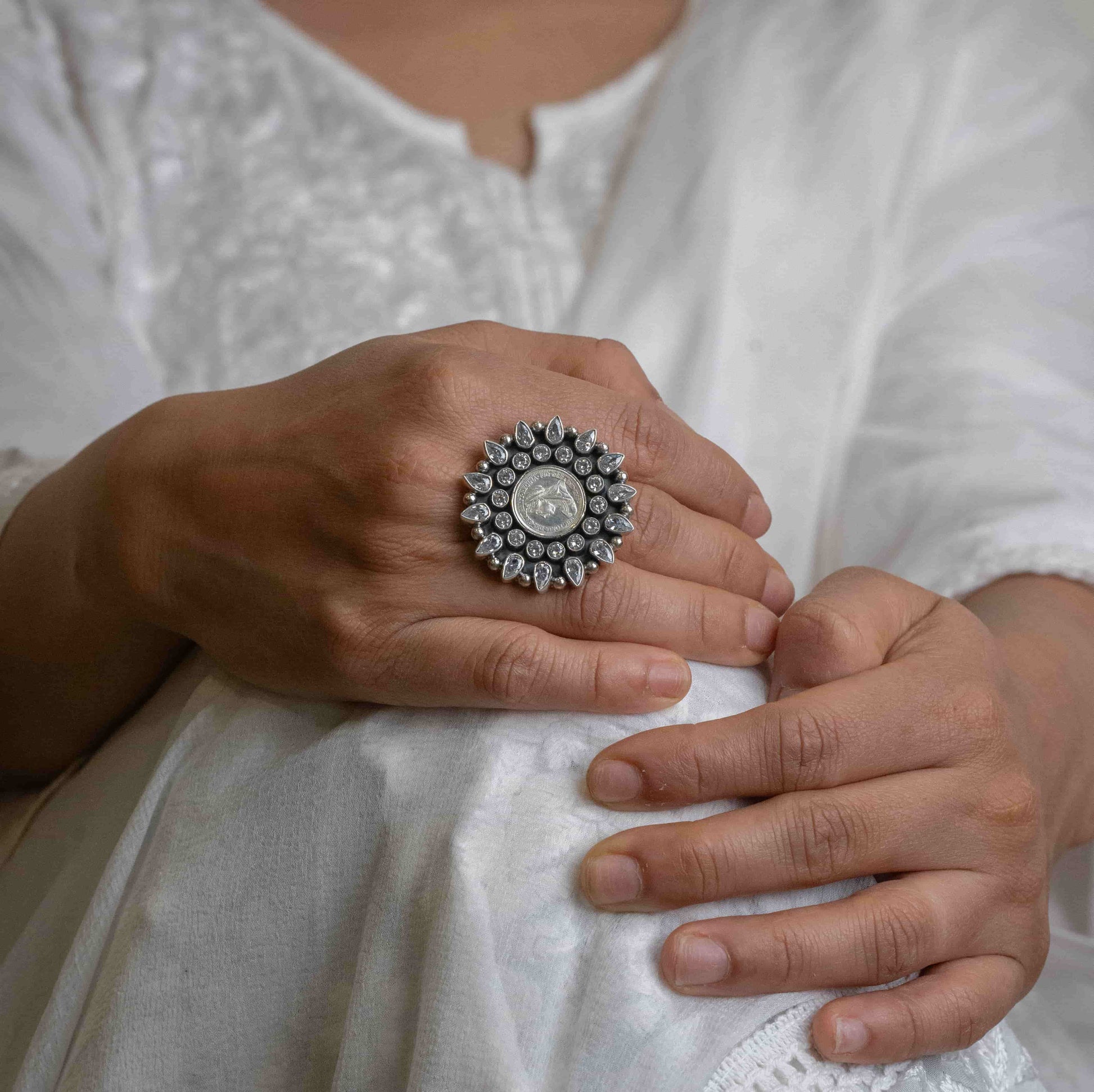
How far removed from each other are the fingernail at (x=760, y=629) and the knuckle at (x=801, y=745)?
95 mm

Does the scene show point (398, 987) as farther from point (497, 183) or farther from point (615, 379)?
point (497, 183)

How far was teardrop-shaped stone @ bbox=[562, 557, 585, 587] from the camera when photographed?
60 cm

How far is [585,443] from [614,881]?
0.88ft

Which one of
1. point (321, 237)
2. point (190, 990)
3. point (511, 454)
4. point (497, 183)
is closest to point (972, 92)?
point (497, 183)

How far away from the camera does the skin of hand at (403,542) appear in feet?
1.95

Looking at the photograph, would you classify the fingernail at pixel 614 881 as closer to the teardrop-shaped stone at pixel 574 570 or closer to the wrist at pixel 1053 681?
the teardrop-shaped stone at pixel 574 570

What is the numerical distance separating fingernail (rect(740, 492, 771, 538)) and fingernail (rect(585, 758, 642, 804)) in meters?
0.25

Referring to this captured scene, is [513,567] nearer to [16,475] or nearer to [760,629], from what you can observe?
[760,629]

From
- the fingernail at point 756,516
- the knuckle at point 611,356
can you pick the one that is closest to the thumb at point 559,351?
the knuckle at point 611,356

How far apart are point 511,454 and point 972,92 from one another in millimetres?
1079

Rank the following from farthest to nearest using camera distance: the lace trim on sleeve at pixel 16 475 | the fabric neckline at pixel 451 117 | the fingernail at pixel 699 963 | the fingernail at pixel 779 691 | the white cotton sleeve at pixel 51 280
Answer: the fabric neckline at pixel 451 117 < the white cotton sleeve at pixel 51 280 < the lace trim on sleeve at pixel 16 475 < the fingernail at pixel 779 691 < the fingernail at pixel 699 963

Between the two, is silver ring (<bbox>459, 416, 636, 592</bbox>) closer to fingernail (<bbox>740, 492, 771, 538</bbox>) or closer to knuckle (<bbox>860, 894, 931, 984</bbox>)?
fingernail (<bbox>740, 492, 771, 538</bbox>)

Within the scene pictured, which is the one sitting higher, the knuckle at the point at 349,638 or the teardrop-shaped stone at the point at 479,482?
the teardrop-shaped stone at the point at 479,482

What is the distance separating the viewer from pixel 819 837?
1.84 feet
